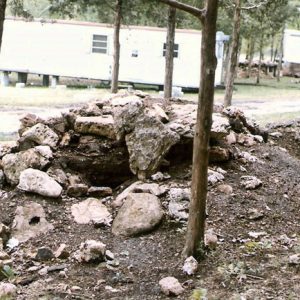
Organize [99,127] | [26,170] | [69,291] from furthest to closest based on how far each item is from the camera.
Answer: [99,127] < [26,170] < [69,291]

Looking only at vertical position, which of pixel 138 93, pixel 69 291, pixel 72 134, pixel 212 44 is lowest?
pixel 69 291

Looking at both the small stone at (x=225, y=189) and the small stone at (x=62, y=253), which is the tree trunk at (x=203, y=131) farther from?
the small stone at (x=225, y=189)

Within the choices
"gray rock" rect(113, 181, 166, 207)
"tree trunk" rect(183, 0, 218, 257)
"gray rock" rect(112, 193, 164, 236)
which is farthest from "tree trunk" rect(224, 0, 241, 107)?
"tree trunk" rect(183, 0, 218, 257)

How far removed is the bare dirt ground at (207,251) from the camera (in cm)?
416

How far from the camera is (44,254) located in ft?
15.8

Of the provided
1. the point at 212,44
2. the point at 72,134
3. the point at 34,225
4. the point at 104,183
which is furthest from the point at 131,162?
the point at 212,44

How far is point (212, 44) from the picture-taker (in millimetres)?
4301

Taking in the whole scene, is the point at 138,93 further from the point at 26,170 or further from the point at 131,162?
the point at 26,170

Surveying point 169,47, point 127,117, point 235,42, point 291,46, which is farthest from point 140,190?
point 291,46

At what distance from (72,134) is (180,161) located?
1.45 m

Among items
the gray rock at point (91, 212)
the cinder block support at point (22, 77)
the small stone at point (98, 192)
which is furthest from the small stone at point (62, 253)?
the cinder block support at point (22, 77)

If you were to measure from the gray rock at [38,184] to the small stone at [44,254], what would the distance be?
955mm

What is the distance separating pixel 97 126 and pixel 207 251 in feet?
7.91

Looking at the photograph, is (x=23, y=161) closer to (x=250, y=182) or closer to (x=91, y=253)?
(x=91, y=253)
